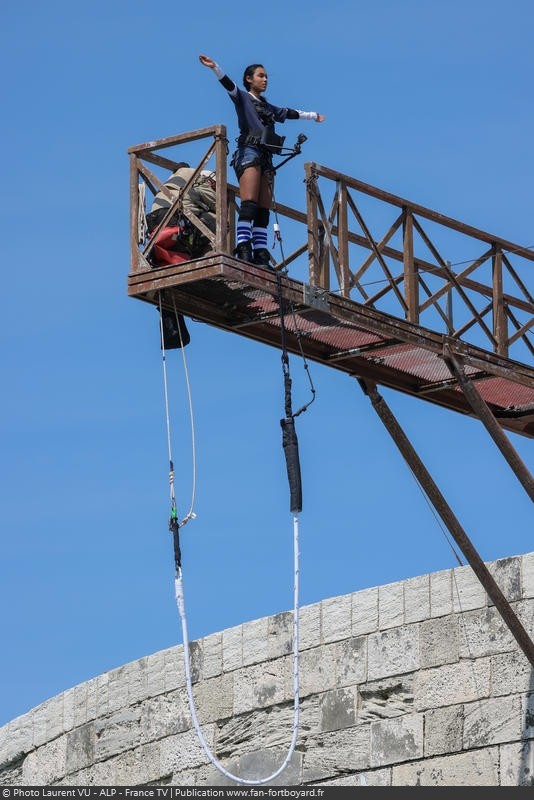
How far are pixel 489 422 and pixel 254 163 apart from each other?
9.69ft

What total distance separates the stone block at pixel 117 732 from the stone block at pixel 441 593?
3.68m

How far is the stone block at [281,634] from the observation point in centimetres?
1722

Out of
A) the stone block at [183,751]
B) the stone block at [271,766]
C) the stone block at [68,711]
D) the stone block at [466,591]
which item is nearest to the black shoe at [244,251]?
the stone block at [466,591]

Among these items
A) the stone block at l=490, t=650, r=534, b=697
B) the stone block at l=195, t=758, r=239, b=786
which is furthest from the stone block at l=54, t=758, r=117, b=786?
the stone block at l=490, t=650, r=534, b=697

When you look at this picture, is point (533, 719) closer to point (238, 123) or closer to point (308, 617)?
point (308, 617)

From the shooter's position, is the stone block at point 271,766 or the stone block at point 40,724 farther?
the stone block at point 40,724

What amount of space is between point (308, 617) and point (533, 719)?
260 cm

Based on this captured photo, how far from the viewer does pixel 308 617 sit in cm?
1719

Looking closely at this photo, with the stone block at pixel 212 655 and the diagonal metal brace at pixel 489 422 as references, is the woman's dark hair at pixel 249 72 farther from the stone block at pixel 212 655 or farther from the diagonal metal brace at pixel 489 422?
the stone block at pixel 212 655

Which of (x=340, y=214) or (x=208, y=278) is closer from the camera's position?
(x=208, y=278)

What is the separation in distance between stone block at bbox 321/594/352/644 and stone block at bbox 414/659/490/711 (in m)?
0.91

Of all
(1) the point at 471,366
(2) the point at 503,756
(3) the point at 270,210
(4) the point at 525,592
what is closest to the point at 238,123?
(3) the point at 270,210
